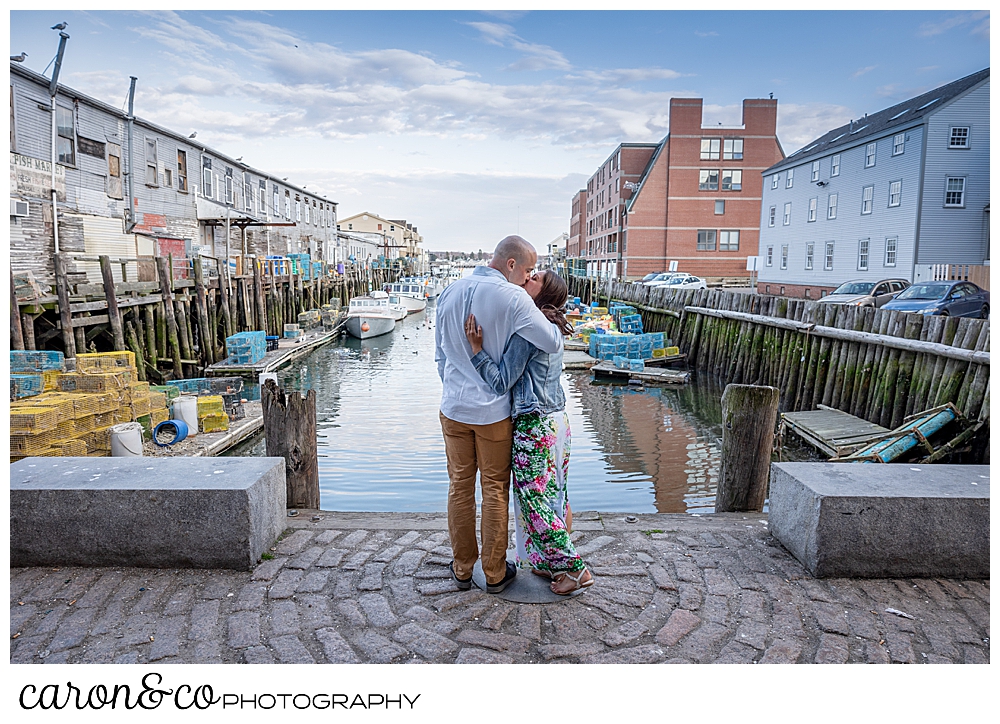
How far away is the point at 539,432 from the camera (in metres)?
3.79

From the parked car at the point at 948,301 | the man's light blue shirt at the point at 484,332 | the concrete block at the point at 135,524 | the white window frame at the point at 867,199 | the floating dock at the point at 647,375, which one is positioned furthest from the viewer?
the white window frame at the point at 867,199

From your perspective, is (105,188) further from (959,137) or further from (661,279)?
Answer: (959,137)

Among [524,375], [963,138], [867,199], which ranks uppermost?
[963,138]

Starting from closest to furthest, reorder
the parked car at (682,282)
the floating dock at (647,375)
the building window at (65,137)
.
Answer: the building window at (65,137) → the floating dock at (647,375) → the parked car at (682,282)

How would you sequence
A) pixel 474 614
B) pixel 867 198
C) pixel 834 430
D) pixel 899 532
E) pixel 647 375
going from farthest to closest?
pixel 867 198
pixel 647 375
pixel 834 430
pixel 899 532
pixel 474 614

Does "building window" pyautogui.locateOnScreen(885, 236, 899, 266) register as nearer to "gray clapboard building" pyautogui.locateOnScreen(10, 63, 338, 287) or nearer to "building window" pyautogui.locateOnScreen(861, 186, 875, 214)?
"building window" pyautogui.locateOnScreen(861, 186, 875, 214)

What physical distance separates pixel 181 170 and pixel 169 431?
2145 cm

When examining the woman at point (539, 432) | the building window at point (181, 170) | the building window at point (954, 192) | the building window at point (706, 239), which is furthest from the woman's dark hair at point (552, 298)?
the building window at point (706, 239)

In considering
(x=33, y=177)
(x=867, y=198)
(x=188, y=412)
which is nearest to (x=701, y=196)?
(x=867, y=198)

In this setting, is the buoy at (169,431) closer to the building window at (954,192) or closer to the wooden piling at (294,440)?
the wooden piling at (294,440)

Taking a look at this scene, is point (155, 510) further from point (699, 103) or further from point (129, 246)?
point (699, 103)

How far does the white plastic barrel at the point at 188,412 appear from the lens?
39.7 ft

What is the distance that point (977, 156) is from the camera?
91.2 feet

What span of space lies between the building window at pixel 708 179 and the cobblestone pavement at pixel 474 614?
50.7 metres
